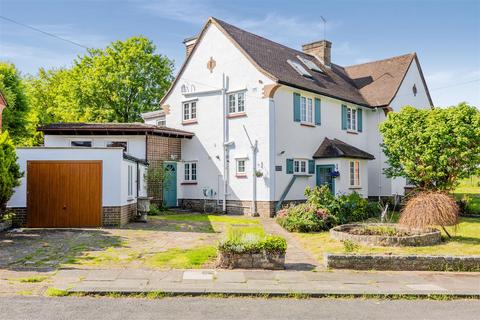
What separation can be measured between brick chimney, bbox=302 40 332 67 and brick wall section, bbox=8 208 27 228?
849 inches

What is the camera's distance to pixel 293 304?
25.0 ft

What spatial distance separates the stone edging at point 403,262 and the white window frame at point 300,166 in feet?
40.9

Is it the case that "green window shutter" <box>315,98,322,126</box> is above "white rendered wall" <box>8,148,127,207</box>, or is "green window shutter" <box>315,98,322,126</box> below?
above

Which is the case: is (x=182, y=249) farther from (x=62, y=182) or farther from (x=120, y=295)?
(x=62, y=182)

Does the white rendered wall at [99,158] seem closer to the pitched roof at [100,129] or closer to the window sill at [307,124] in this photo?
the pitched roof at [100,129]

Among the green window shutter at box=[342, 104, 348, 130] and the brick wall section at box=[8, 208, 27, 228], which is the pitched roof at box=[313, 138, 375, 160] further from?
the brick wall section at box=[8, 208, 27, 228]

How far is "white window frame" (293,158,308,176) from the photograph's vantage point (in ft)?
74.8

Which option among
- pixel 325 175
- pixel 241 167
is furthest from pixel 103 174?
pixel 325 175

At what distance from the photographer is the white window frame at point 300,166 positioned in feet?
74.8

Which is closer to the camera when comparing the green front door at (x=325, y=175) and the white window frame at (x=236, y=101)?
the white window frame at (x=236, y=101)

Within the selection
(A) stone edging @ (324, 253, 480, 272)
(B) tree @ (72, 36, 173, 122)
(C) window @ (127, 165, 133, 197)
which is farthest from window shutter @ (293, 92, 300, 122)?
(B) tree @ (72, 36, 173, 122)

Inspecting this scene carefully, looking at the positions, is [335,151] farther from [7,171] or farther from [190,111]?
[7,171]

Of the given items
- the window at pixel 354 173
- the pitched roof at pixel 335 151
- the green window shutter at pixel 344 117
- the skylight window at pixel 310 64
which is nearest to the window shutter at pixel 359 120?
the green window shutter at pixel 344 117

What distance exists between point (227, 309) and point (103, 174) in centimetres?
1015
